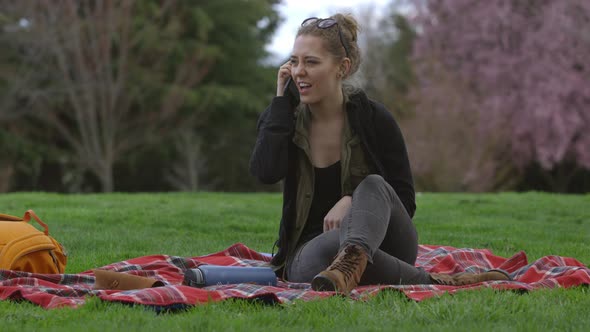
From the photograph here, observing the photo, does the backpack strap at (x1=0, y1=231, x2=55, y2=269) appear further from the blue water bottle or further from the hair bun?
the hair bun

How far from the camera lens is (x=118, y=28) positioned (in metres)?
19.6

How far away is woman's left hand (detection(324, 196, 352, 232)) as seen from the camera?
428 cm

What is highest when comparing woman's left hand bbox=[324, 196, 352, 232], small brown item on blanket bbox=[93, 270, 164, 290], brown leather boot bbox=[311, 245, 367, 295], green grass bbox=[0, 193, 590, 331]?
woman's left hand bbox=[324, 196, 352, 232]

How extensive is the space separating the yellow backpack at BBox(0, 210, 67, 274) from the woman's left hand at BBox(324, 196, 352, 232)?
1.55 metres

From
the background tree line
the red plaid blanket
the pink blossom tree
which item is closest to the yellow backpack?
the red plaid blanket

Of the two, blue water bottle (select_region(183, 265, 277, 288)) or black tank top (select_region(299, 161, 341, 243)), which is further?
black tank top (select_region(299, 161, 341, 243))

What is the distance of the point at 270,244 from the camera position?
673 centimetres

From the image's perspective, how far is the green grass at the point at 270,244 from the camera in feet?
10.9

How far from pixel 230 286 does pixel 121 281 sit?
0.54 metres

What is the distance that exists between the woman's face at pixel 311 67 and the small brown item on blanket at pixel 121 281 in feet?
4.29

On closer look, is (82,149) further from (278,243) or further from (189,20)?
(278,243)

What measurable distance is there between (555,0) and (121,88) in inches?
427

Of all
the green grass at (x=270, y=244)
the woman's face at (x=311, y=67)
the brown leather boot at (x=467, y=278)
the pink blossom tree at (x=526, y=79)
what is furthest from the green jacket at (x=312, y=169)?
the pink blossom tree at (x=526, y=79)

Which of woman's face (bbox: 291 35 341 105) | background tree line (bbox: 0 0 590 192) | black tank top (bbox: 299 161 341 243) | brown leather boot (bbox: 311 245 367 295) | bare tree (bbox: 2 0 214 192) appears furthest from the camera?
background tree line (bbox: 0 0 590 192)
